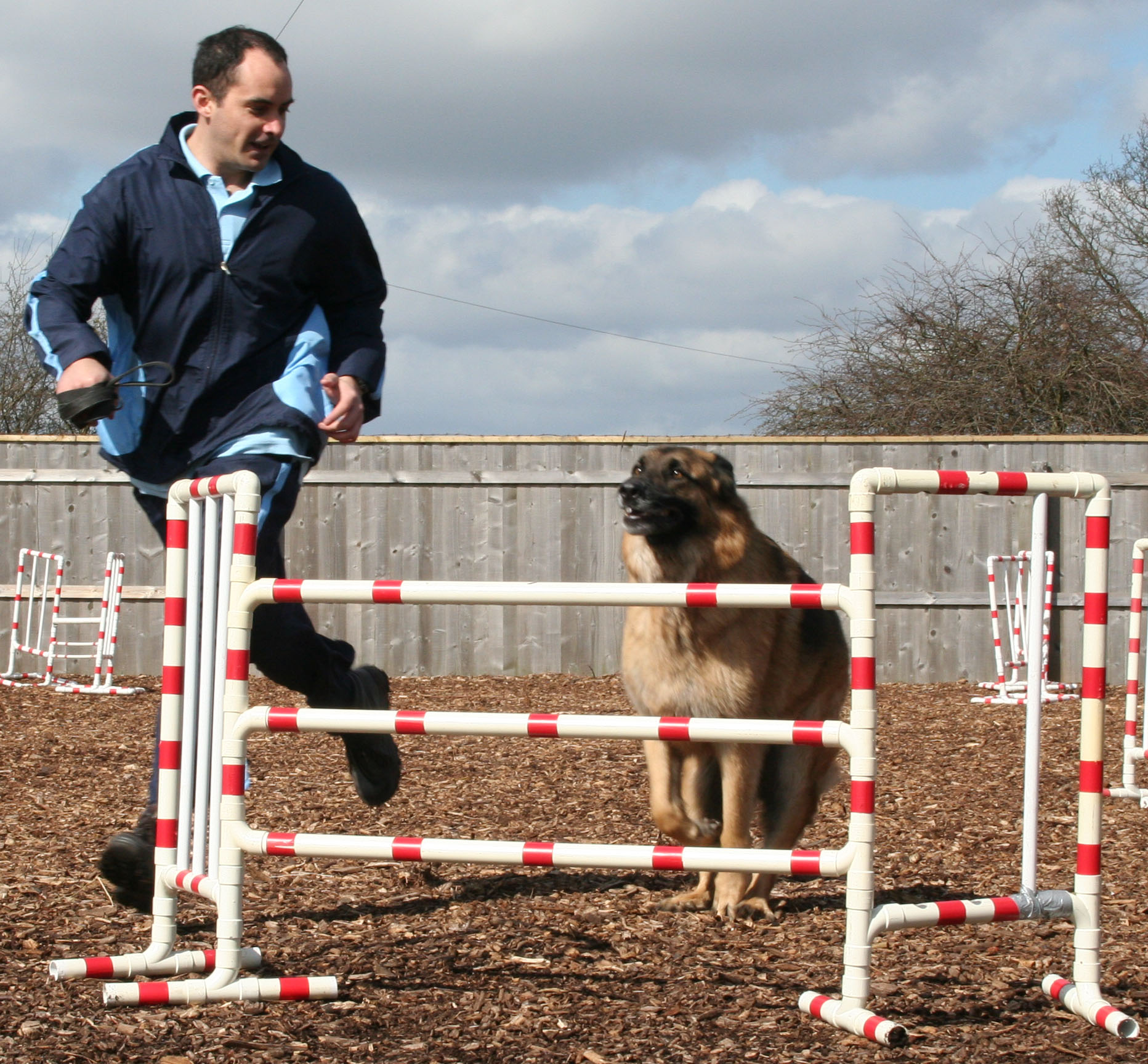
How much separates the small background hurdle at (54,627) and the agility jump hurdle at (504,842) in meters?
7.42

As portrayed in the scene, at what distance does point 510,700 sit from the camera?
953cm

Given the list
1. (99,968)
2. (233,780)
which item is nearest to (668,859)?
(233,780)

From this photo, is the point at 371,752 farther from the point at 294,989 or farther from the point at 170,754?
the point at 294,989

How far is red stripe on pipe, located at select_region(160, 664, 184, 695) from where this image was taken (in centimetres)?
305

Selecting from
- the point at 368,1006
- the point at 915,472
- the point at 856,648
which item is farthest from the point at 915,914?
the point at 368,1006

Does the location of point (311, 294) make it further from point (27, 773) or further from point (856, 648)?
point (27, 773)

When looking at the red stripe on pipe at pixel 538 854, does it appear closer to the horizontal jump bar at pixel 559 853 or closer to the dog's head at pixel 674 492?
the horizontal jump bar at pixel 559 853

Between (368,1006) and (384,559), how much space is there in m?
8.65

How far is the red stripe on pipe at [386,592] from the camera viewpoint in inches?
111

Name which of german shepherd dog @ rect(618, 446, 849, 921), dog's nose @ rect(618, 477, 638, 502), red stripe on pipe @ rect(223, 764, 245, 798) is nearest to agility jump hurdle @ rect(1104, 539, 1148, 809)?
german shepherd dog @ rect(618, 446, 849, 921)

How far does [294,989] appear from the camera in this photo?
2805 millimetres

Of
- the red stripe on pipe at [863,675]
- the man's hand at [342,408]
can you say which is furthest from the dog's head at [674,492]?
the red stripe on pipe at [863,675]

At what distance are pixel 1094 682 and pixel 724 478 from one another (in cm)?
181

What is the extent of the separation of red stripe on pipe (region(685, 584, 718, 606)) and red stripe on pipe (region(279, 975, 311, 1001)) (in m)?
1.20
